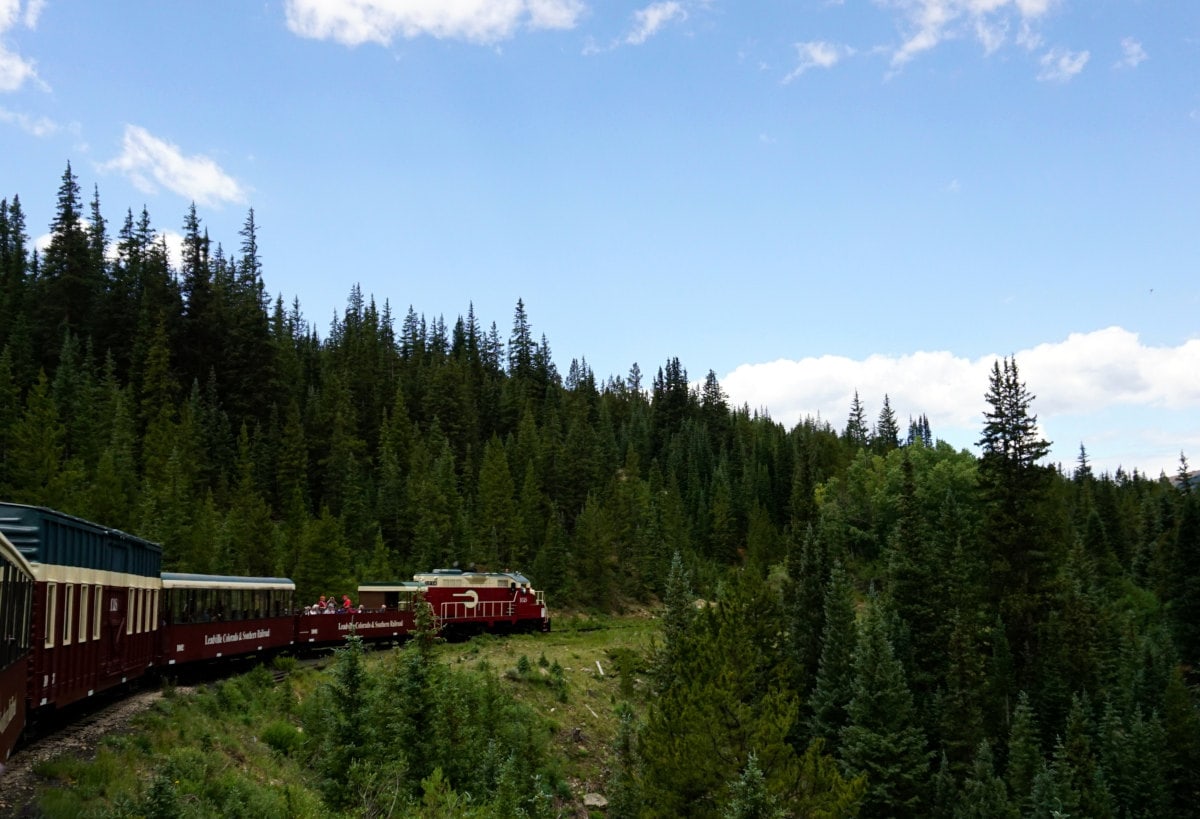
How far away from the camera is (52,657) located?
1627cm

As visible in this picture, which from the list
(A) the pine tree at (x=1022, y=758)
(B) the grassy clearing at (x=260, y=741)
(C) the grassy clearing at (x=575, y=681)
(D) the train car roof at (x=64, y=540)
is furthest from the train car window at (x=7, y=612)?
(A) the pine tree at (x=1022, y=758)

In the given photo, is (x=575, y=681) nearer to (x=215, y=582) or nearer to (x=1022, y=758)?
(x=215, y=582)

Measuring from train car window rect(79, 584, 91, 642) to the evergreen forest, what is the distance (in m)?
14.9

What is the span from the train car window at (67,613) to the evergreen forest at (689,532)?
14.9m

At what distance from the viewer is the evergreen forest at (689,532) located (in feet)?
123

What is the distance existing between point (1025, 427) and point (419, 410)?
8438cm

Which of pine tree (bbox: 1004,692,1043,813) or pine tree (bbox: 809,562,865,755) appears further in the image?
pine tree (bbox: 1004,692,1043,813)

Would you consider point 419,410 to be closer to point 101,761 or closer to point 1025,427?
point 1025,427

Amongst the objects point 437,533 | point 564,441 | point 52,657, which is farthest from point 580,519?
point 52,657

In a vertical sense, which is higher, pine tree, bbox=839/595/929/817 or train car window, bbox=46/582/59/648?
train car window, bbox=46/582/59/648

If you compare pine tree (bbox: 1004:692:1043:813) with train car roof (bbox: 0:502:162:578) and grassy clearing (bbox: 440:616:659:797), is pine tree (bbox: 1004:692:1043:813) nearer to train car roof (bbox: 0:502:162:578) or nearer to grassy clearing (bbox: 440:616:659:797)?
grassy clearing (bbox: 440:616:659:797)

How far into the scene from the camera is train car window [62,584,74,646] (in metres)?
16.9

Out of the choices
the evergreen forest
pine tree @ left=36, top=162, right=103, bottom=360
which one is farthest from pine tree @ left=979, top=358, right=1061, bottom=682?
pine tree @ left=36, top=162, right=103, bottom=360

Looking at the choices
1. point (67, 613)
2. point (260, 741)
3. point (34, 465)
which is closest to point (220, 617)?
point (260, 741)
